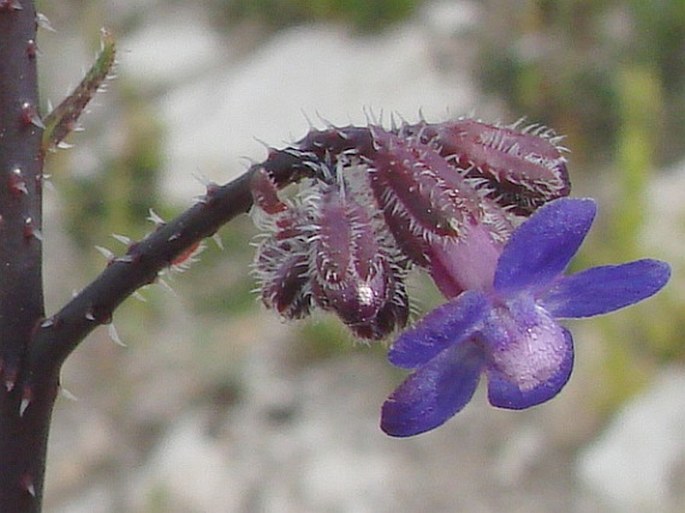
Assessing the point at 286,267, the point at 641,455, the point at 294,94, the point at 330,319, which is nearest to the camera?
the point at 286,267

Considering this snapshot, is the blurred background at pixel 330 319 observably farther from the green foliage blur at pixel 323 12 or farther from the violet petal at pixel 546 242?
the violet petal at pixel 546 242

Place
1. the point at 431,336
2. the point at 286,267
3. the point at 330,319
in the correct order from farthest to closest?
the point at 330,319 → the point at 286,267 → the point at 431,336

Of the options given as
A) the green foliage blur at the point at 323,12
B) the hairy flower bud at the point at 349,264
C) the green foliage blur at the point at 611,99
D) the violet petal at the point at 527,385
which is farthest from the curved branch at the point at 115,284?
the green foliage blur at the point at 323,12

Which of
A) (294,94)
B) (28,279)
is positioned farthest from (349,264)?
(294,94)

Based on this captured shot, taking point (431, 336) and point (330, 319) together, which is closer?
point (431, 336)

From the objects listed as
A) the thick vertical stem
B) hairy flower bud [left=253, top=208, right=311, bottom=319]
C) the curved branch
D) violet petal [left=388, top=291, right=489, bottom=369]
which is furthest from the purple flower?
the thick vertical stem

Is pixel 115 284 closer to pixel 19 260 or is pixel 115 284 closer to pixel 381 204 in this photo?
pixel 19 260

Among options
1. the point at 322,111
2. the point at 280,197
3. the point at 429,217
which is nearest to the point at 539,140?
the point at 429,217
